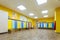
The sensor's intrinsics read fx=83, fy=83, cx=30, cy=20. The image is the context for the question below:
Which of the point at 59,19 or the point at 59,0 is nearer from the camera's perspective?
the point at 59,0

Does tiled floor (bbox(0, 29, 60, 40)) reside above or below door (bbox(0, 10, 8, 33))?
below

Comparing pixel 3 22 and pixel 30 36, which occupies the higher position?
pixel 3 22

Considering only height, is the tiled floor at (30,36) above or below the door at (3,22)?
below

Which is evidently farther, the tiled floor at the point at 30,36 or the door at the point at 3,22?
the door at the point at 3,22

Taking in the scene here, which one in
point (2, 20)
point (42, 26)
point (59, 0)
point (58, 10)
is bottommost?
point (42, 26)

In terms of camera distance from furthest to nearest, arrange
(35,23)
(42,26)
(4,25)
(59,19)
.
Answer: (35,23) < (42,26) < (59,19) < (4,25)

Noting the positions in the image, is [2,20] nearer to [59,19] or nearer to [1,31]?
[1,31]

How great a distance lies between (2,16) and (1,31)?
1462mm

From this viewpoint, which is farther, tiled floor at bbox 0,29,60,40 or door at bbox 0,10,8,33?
door at bbox 0,10,8,33

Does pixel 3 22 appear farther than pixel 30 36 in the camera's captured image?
Yes

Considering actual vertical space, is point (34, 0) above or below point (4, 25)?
above

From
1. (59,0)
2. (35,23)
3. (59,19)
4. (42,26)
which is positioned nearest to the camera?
(59,0)

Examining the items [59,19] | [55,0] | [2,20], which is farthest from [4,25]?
[59,19]

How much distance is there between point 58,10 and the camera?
10.1 meters
